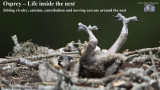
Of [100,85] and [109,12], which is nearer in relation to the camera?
[100,85]

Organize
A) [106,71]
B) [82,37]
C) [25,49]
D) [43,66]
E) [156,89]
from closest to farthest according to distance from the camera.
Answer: [156,89], [106,71], [43,66], [25,49], [82,37]

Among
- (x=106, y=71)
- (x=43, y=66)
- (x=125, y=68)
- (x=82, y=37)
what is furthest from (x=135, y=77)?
(x=82, y=37)

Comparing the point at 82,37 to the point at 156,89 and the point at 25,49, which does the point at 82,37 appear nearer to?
the point at 25,49

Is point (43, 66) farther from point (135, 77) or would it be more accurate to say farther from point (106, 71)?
point (135, 77)

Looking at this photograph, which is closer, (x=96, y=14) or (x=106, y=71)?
(x=106, y=71)

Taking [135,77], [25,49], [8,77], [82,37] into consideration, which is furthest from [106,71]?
[82,37]

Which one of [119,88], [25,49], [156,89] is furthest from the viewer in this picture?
[25,49]

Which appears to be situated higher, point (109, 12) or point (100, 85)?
point (109, 12)

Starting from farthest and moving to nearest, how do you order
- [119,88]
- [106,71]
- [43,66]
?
1. [43,66]
2. [106,71]
3. [119,88]

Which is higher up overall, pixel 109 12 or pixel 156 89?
pixel 109 12
